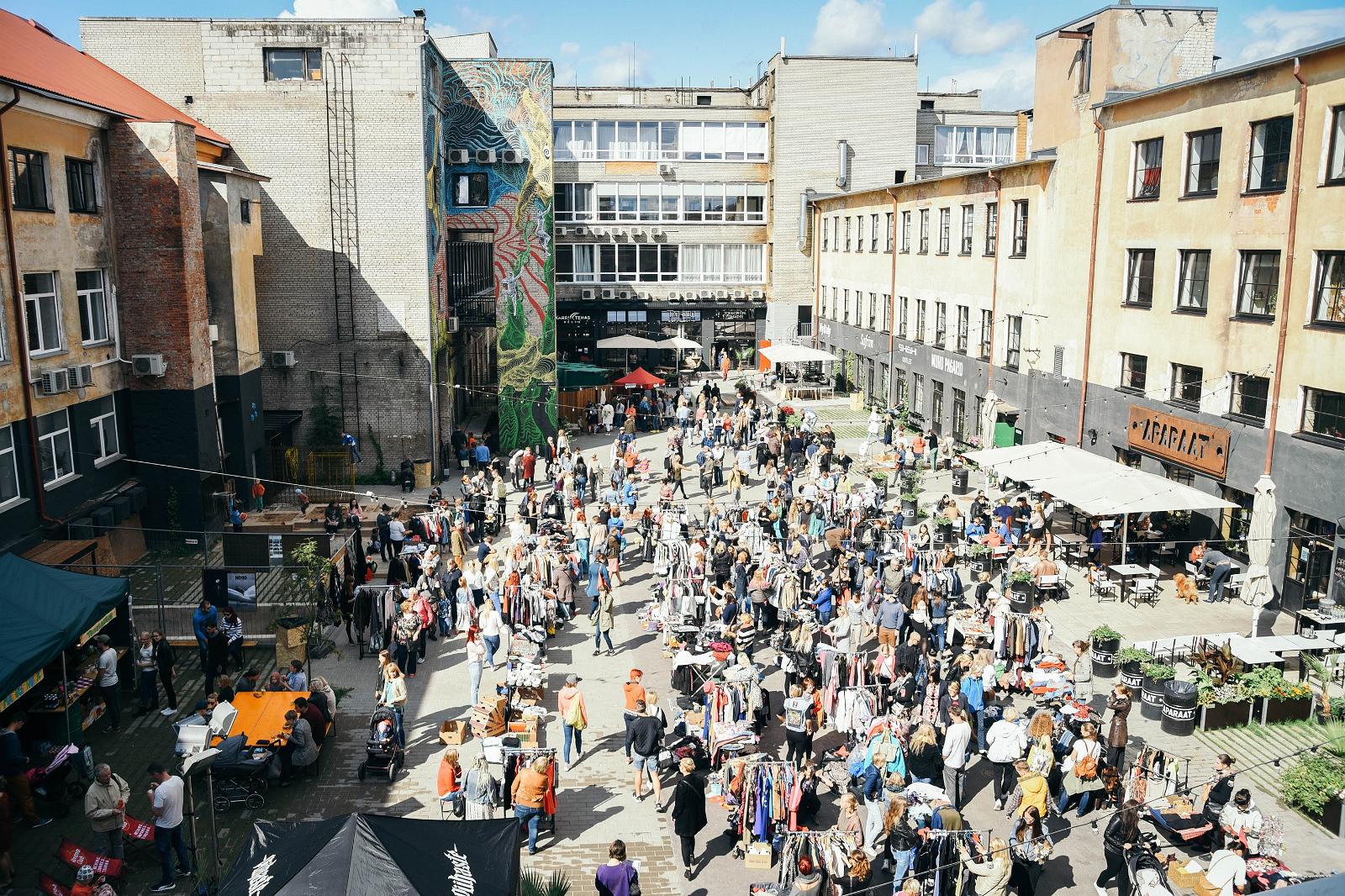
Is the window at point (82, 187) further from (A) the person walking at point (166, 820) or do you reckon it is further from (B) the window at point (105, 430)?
(A) the person walking at point (166, 820)

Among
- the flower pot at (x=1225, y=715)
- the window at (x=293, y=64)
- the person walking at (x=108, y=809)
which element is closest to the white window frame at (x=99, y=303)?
the window at (x=293, y=64)

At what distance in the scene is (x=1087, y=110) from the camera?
88.7 ft

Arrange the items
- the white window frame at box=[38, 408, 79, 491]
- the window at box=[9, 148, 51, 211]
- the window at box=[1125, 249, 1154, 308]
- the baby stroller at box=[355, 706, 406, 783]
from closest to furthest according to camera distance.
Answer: the baby stroller at box=[355, 706, 406, 783] < the window at box=[9, 148, 51, 211] < the white window frame at box=[38, 408, 79, 491] < the window at box=[1125, 249, 1154, 308]

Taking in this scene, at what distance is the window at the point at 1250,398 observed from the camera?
21.0 metres

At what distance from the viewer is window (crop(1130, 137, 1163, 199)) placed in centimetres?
2433

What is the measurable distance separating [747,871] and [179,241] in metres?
18.9

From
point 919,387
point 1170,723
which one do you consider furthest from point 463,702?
point 919,387

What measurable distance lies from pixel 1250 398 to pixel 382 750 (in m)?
18.5

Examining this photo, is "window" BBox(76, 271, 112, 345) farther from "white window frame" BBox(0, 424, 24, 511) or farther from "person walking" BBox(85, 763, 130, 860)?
"person walking" BBox(85, 763, 130, 860)

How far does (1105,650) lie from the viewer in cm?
1736

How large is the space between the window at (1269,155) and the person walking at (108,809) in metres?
22.4

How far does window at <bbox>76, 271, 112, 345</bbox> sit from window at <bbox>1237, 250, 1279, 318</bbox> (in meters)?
24.6

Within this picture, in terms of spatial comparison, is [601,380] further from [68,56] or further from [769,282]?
[68,56]

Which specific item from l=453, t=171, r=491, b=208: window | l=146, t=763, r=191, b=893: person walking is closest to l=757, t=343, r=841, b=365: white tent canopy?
l=453, t=171, r=491, b=208: window
